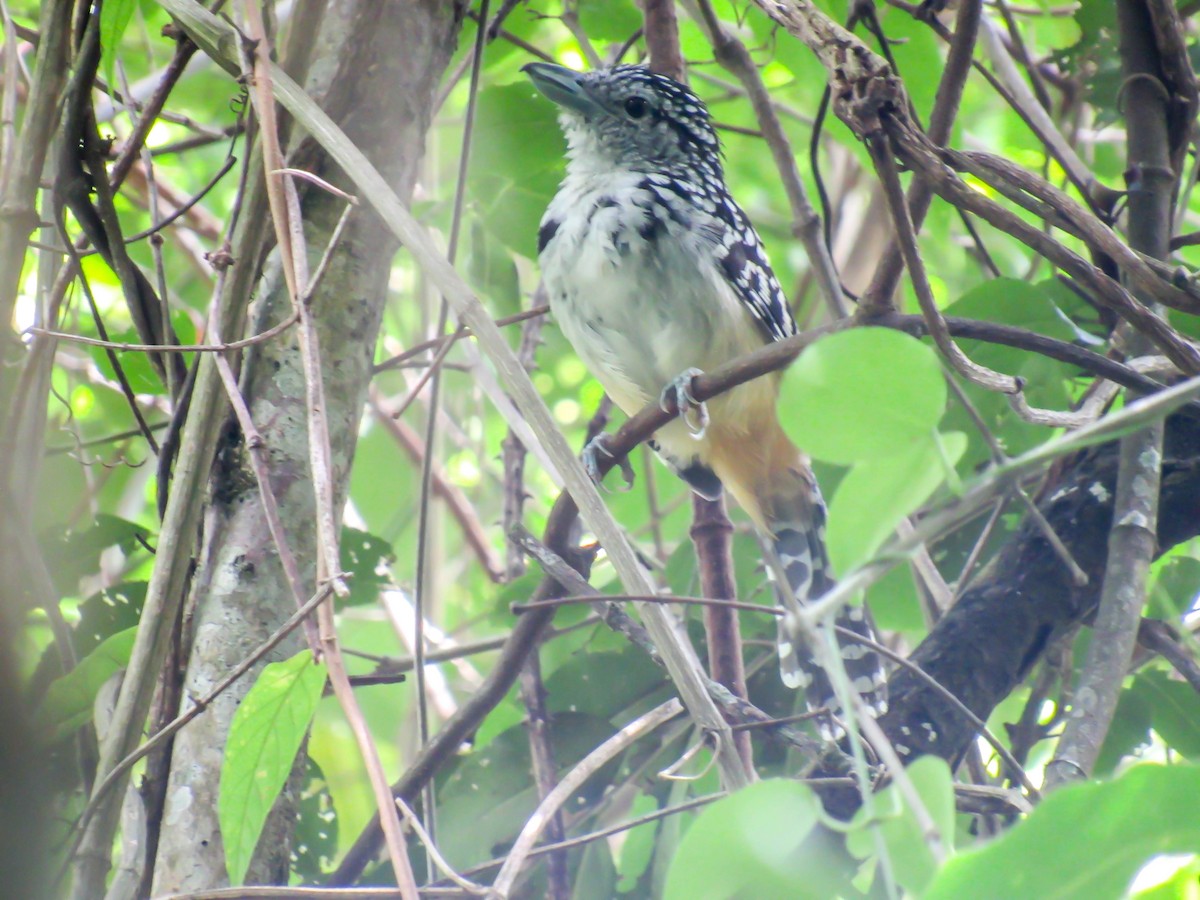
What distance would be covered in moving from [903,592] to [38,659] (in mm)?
1628

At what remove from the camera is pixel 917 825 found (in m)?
0.68

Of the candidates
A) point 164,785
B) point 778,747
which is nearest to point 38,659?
point 164,785

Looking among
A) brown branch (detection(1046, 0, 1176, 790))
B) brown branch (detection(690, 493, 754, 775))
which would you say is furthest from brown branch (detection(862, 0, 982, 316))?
brown branch (detection(690, 493, 754, 775))

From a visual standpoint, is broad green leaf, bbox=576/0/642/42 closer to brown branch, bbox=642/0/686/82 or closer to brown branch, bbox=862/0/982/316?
brown branch, bbox=642/0/686/82

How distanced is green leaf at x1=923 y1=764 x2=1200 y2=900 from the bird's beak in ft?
7.62

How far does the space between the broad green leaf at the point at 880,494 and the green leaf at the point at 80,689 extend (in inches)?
46.6

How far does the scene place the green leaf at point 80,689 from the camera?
5.36ft

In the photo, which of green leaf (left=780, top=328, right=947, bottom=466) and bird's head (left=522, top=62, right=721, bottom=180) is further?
bird's head (left=522, top=62, right=721, bottom=180)

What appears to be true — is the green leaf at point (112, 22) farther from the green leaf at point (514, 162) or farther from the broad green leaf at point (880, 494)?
the broad green leaf at point (880, 494)

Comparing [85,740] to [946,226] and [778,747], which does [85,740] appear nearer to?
[778,747]

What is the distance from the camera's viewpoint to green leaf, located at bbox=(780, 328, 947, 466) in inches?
29.6

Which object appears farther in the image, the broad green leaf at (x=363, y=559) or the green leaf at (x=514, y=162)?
the green leaf at (x=514, y=162)

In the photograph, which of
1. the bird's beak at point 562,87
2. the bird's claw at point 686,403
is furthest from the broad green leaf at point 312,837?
the bird's beak at point 562,87

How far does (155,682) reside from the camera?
58.7 inches
